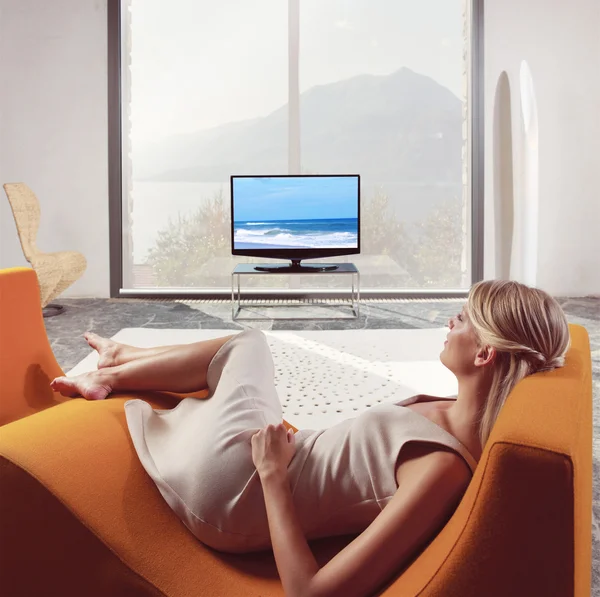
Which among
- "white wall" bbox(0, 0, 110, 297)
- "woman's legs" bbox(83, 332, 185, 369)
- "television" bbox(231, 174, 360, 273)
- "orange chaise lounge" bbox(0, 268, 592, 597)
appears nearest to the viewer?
"orange chaise lounge" bbox(0, 268, 592, 597)

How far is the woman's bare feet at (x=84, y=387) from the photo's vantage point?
1.73 m

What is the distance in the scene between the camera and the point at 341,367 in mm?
3553

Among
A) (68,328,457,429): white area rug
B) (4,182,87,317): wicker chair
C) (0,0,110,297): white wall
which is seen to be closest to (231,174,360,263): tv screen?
(68,328,457,429): white area rug

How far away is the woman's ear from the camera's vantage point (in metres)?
1.06

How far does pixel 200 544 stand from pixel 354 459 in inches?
12.7

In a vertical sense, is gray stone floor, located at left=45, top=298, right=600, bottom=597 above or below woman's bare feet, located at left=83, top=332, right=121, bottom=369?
below

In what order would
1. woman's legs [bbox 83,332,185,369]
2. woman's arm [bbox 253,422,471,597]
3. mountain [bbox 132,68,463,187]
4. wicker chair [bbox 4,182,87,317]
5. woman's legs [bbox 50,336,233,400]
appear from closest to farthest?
woman's arm [bbox 253,422,471,597]
woman's legs [bbox 50,336,233,400]
woman's legs [bbox 83,332,185,369]
wicker chair [bbox 4,182,87,317]
mountain [bbox 132,68,463,187]

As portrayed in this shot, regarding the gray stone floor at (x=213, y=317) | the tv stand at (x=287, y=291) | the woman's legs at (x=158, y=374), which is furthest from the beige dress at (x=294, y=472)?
the tv stand at (x=287, y=291)

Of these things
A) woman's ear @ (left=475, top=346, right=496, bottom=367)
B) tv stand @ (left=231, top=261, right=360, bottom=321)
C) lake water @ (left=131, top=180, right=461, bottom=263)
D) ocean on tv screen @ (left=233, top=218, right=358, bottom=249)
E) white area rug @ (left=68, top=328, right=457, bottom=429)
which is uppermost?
→ lake water @ (left=131, top=180, right=461, bottom=263)

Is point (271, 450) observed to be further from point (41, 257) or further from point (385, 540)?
point (41, 257)

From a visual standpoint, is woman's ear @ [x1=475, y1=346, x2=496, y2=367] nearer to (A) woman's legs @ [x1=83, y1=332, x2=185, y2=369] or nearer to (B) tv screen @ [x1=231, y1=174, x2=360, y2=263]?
(A) woman's legs @ [x1=83, y1=332, x2=185, y2=369]

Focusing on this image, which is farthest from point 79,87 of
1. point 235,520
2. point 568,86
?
point 235,520

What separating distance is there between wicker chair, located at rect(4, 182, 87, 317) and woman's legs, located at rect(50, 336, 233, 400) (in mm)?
3331

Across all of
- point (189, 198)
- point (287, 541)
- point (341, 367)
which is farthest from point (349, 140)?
point (287, 541)
